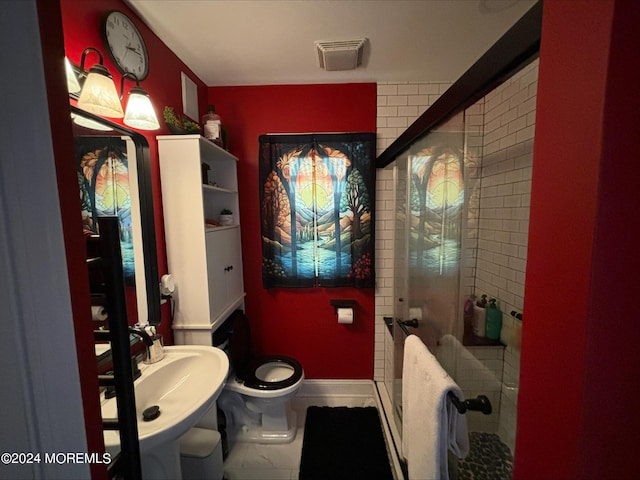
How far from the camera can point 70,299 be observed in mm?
413

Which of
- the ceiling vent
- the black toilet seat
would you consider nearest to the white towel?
the black toilet seat

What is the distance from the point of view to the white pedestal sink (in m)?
0.86

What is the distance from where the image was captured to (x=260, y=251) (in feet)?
→ 6.77

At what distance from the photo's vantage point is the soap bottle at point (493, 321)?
5.03ft

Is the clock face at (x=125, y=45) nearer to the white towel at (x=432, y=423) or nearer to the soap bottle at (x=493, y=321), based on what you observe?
the white towel at (x=432, y=423)

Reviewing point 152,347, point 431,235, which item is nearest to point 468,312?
point 431,235

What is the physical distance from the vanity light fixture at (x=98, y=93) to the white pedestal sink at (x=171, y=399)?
3.67ft

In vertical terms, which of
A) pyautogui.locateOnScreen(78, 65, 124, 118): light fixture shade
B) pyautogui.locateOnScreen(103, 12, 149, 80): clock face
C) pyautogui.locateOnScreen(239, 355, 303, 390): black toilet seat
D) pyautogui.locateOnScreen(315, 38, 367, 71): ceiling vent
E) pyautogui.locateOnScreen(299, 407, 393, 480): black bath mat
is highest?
pyautogui.locateOnScreen(315, 38, 367, 71): ceiling vent

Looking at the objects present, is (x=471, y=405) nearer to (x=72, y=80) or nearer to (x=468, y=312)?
(x=468, y=312)

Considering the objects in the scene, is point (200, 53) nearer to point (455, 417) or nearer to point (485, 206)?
point (485, 206)

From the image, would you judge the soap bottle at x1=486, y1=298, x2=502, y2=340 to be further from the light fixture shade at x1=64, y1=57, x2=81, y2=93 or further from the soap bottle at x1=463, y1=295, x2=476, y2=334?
the light fixture shade at x1=64, y1=57, x2=81, y2=93

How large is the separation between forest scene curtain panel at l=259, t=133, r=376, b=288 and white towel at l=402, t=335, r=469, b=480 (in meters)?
1.01

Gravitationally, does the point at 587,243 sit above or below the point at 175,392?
above

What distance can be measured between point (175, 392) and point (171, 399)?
0.04m
